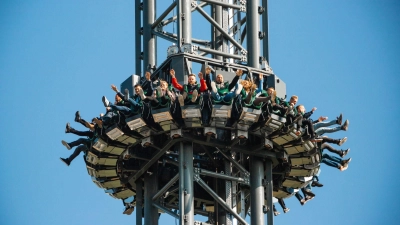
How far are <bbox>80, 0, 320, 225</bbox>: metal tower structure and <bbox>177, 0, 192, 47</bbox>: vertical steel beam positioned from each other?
4 centimetres

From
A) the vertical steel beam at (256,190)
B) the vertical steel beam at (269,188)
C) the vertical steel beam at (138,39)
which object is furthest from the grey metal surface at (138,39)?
the vertical steel beam at (269,188)

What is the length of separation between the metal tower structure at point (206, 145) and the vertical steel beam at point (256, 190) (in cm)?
4

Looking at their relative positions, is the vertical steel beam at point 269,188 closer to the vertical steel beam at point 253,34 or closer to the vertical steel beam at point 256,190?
the vertical steel beam at point 256,190

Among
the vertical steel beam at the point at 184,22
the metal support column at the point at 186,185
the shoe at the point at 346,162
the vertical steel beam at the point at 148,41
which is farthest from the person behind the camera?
the vertical steel beam at the point at 148,41

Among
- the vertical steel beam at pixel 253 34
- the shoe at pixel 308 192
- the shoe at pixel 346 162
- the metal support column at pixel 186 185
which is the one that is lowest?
the metal support column at pixel 186 185

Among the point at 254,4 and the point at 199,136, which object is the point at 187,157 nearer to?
the point at 199,136

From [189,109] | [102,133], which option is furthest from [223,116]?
[102,133]

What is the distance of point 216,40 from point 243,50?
10.0ft

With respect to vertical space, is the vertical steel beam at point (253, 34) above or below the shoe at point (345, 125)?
above

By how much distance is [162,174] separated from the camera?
63.0 m

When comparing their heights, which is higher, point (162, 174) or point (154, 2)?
point (154, 2)

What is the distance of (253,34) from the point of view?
6209 cm

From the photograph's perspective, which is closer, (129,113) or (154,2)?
(129,113)

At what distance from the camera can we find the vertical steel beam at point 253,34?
61812mm
